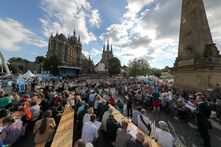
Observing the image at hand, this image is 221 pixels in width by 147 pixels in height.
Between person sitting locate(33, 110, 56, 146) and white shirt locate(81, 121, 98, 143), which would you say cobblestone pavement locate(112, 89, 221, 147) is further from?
person sitting locate(33, 110, 56, 146)

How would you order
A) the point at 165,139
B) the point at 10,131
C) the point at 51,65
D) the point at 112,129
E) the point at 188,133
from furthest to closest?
1. the point at 51,65
2. the point at 188,133
3. the point at 112,129
4. the point at 10,131
5. the point at 165,139

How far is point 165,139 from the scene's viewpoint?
3867 mm

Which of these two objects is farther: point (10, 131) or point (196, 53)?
point (196, 53)

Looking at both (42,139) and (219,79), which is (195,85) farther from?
(42,139)

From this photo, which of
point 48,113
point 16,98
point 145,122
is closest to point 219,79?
point 145,122

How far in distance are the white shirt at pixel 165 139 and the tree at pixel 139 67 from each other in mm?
54798

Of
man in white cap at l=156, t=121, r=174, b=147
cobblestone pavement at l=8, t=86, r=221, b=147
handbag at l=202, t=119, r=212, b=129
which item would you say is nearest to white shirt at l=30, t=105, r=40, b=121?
cobblestone pavement at l=8, t=86, r=221, b=147

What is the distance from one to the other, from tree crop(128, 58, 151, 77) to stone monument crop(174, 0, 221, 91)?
140 feet

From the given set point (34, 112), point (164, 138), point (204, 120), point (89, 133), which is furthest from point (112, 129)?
point (34, 112)

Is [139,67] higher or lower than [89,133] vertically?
higher

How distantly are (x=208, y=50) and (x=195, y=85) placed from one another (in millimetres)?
3099

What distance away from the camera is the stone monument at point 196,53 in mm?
11172

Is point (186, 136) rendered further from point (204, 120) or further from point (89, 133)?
point (89, 133)

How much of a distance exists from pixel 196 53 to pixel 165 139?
11137 millimetres
